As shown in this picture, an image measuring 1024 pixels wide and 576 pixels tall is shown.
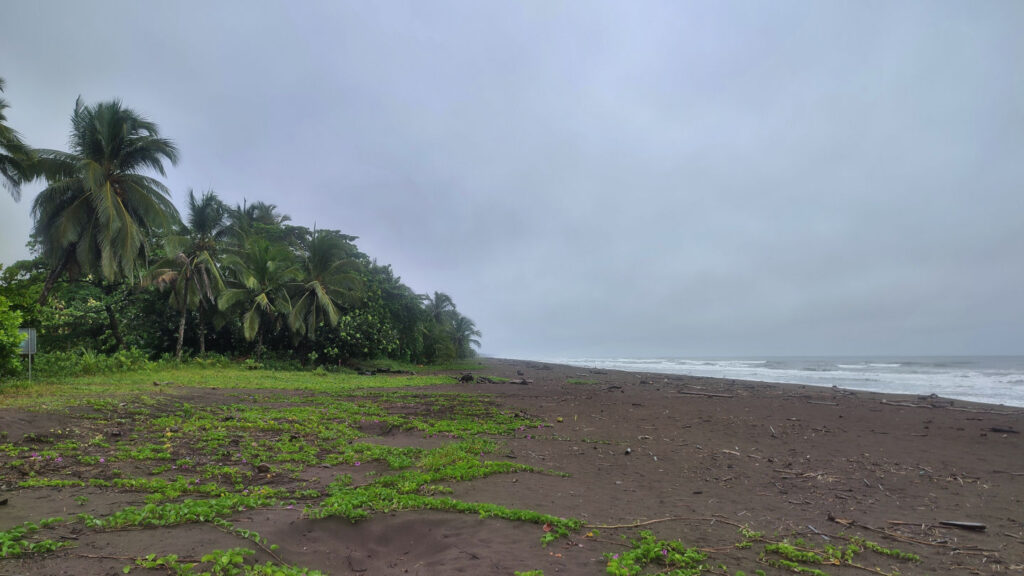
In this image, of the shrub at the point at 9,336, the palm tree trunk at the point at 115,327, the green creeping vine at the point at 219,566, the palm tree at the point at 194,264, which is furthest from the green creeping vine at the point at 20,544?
the palm tree trunk at the point at 115,327

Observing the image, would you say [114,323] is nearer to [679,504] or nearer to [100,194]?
[100,194]

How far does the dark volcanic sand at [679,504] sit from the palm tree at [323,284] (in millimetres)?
16683

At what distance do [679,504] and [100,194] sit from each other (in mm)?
20448

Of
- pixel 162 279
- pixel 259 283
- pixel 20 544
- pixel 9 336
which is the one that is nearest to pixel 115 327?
pixel 162 279

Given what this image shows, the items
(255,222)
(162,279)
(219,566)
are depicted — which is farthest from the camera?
(255,222)

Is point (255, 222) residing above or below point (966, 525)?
above

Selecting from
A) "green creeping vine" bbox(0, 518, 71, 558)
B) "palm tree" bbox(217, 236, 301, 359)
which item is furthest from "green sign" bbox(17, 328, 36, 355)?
"palm tree" bbox(217, 236, 301, 359)

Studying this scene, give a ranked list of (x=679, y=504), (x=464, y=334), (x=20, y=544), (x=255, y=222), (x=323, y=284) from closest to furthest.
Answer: (x=20, y=544)
(x=679, y=504)
(x=323, y=284)
(x=255, y=222)
(x=464, y=334)

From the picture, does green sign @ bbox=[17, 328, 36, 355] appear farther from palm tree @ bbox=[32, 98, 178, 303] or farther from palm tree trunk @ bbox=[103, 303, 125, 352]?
palm tree trunk @ bbox=[103, 303, 125, 352]

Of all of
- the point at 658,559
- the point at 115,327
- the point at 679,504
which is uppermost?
the point at 115,327

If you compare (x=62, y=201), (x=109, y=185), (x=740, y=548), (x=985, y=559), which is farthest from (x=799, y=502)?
(x=62, y=201)

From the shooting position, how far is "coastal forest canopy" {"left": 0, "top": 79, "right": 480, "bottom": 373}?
16.0 metres

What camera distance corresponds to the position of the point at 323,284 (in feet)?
80.8

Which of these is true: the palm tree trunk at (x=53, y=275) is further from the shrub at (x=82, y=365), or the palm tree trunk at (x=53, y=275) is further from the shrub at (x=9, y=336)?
the shrub at (x=9, y=336)
